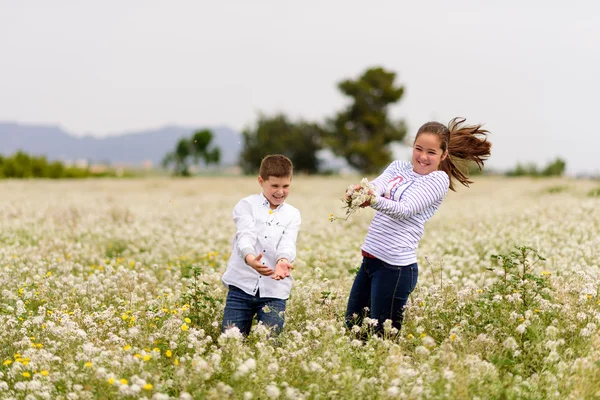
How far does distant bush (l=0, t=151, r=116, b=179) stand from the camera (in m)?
53.6

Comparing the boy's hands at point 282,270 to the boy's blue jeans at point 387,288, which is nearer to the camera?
the boy's hands at point 282,270

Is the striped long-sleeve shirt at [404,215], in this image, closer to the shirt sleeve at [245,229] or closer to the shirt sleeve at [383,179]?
the shirt sleeve at [383,179]

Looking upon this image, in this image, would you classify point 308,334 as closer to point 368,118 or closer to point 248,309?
point 248,309

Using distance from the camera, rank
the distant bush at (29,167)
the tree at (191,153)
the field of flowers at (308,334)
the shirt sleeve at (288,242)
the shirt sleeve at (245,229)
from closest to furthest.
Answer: the field of flowers at (308,334)
the shirt sleeve at (245,229)
the shirt sleeve at (288,242)
the distant bush at (29,167)
the tree at (191,153)

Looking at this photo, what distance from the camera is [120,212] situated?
1745 cm

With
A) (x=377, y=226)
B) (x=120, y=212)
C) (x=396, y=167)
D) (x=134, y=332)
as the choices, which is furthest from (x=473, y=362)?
(x=120, y=212)

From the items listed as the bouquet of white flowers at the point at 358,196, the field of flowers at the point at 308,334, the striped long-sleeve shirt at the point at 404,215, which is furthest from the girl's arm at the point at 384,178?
the field of flowers at the point at 308,334

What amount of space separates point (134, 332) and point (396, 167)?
3018 millimetres

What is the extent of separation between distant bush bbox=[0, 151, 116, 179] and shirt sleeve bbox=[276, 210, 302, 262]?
5083 cm

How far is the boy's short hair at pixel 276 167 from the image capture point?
6.05 m

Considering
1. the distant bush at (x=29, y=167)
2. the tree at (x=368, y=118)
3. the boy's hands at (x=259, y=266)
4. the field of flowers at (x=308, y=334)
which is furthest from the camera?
the tree at (x=368, y=118)

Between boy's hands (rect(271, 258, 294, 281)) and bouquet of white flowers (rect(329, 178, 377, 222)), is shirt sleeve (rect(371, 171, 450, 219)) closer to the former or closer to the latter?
bouquet of white flowers (rect(329, 178, 377, 222))

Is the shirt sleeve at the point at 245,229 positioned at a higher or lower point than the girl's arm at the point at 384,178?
lower

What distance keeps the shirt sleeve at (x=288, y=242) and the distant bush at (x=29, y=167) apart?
50.8m
